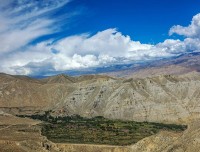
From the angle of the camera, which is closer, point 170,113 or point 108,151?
point 108,151

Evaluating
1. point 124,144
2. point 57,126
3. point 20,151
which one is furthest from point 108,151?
point 57,126

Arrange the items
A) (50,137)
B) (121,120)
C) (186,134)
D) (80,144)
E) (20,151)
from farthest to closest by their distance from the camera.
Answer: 1. (121,120)
2. (50,137)
3. (80,144)
4. (20,151)
5. (186,134)

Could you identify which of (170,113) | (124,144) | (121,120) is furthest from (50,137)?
(170,113)

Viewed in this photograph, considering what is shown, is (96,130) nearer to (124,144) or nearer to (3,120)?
(124,144)

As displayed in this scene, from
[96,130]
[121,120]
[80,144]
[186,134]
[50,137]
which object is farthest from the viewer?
[121,120]

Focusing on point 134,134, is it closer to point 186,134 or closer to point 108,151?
point 108,151

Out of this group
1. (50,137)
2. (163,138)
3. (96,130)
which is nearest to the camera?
(163,138)
